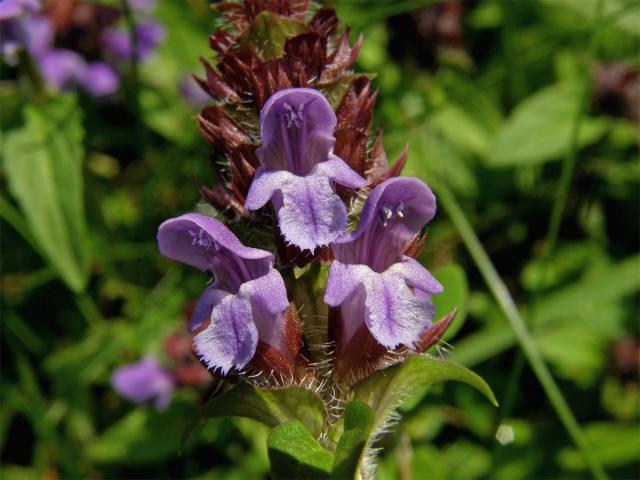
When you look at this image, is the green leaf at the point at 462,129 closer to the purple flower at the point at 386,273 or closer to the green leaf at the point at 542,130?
the green leaf at the point at 542,130

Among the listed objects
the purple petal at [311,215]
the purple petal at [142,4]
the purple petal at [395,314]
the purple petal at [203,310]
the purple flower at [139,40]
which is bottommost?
the purple flower at [139,40]

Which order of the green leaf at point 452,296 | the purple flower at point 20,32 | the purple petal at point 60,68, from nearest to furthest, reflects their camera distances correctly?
the green leaf at point 452,296 → the purple flower at point 20,32 → the purple petal at point 60,68

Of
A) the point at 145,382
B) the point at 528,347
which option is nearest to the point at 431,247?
the point at 528,347

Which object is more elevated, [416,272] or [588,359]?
[416,272]

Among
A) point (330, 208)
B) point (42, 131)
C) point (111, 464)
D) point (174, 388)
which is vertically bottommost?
point (111, 464)

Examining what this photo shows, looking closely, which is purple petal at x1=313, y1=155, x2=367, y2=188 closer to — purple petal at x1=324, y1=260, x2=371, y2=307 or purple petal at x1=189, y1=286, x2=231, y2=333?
purple petal at x1=324, y1=260, x2=371, y2=307

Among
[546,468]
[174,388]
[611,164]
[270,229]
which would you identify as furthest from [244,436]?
[611,164]

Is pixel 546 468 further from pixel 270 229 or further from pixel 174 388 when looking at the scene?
pixel 270 229

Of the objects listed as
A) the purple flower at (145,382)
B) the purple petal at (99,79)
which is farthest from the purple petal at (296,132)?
the purple petal at (99,79)
